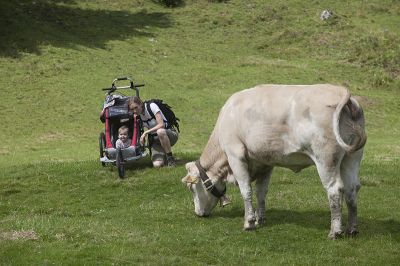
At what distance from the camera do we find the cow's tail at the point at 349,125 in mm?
9945

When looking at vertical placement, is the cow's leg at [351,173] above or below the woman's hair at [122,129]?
above

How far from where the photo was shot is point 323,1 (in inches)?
2202

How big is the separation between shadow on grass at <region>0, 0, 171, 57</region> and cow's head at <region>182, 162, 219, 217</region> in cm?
3055

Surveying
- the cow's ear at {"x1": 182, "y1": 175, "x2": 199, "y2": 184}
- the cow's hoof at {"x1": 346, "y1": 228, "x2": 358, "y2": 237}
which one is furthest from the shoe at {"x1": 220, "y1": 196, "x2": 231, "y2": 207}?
the cow's hoof at {"x1": 346, "y1": 228, "x2": 358, "y2": 237}

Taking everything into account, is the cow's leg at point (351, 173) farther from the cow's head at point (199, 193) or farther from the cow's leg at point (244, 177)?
the cow's head at point (199, 193)

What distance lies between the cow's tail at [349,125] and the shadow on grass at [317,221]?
6.17ft

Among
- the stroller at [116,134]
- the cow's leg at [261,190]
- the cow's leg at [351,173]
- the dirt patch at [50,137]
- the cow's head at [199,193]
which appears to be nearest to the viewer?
the cow's leg at [351,173]

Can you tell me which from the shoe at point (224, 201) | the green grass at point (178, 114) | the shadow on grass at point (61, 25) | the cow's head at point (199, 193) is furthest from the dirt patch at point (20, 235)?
the shadow on grass at point (61, 25)

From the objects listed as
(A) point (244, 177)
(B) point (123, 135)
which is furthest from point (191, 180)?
(B) point (123, 135)

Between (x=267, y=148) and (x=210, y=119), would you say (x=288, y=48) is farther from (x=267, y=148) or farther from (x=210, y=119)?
(x=267, y=148)

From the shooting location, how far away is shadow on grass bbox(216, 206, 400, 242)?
37.3ft

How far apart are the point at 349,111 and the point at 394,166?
10.3 m

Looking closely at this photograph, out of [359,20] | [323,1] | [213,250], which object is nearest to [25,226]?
[213,250]

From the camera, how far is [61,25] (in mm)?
46500
